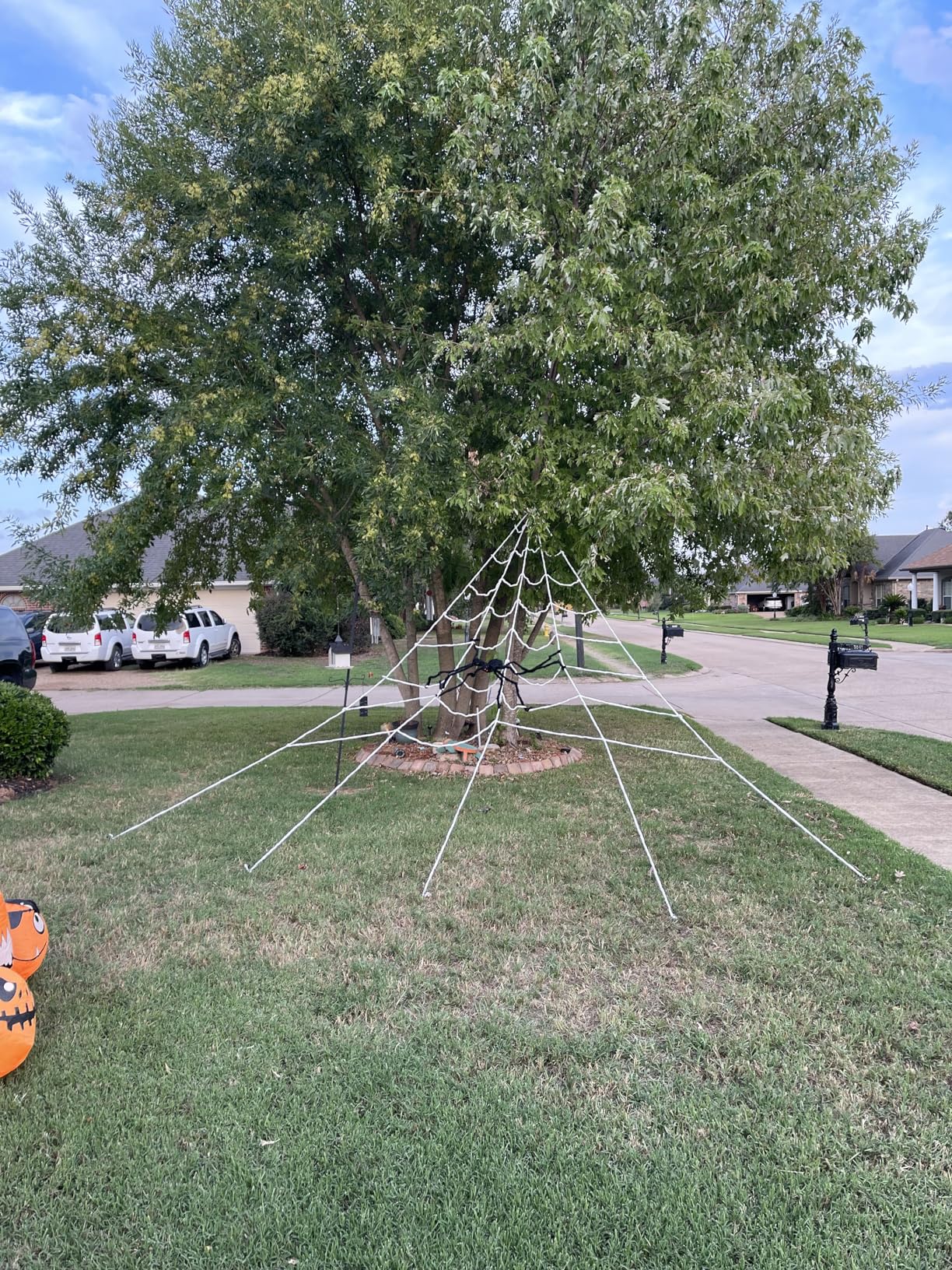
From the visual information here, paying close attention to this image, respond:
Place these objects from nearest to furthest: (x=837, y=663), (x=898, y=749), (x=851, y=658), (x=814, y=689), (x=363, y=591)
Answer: (x=363, y=591), (x=898, y=749), (x=851, y=658), (x=837, y=663), (x=814, y=689)

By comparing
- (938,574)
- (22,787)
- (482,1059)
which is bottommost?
(482,1059)

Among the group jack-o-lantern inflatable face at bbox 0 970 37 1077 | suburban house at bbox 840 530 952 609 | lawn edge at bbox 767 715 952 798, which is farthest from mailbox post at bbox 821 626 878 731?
suburban house at bbox 840 530 952 609

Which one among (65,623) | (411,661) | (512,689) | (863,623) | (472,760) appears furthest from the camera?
(863,623)

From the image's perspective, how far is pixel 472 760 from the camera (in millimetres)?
9016

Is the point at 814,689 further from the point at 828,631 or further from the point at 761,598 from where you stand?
the point at 761,598

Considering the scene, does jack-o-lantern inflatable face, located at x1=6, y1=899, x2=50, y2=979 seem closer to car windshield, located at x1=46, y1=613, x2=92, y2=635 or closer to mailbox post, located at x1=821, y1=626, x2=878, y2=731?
car windshield, located at x1=46, y1=613, x2=92, y2=635

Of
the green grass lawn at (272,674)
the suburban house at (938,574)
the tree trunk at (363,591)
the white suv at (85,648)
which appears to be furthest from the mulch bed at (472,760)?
the suburban house at (938,574)

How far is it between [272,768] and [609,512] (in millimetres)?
4692

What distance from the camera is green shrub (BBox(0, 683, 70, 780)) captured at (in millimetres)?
7867

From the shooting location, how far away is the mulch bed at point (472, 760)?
28.6ft

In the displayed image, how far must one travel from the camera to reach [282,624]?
74.5 ft

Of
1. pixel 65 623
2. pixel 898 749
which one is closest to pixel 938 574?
pixel 898 749

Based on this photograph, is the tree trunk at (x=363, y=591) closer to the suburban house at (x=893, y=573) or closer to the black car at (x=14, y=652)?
the black car at (x=14, y=652)

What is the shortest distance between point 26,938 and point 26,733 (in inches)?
191
